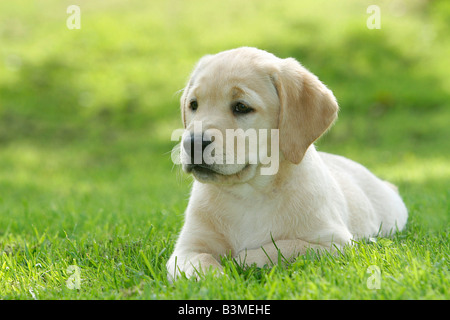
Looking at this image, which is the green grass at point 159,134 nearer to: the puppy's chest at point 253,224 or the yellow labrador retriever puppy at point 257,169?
the yellow labrador retriever puppy at point 257,169

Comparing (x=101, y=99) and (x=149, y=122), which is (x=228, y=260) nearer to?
(x=149, y=122)

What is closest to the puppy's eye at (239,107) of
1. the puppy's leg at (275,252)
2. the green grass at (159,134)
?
the puppy's leg at (275,252)

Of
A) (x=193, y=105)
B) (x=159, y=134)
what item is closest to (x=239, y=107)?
(x=193, y=105)

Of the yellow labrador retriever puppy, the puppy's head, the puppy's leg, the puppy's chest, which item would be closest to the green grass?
the puppy's leg

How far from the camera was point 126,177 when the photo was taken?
9.91 m

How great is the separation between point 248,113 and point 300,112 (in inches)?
15.1

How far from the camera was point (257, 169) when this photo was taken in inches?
160

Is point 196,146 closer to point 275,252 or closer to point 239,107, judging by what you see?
point 239,107

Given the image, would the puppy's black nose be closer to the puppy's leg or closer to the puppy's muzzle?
the puppy's muzzle

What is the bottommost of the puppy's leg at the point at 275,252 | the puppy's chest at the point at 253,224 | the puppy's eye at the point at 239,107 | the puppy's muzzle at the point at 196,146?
the puppy's leg at the point at 275,252

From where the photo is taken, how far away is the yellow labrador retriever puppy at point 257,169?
3.86 m

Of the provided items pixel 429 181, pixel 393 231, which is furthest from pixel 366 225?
pixel 429 181

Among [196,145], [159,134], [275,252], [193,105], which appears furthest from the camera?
[159,134]

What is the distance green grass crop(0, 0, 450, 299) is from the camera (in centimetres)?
363
